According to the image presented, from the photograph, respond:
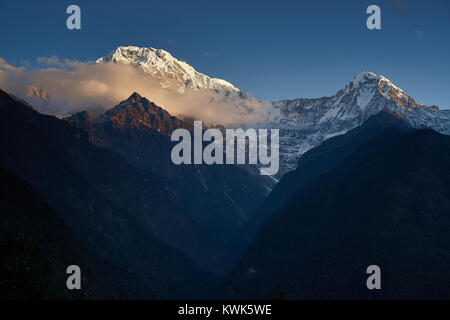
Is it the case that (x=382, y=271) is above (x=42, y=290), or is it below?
above

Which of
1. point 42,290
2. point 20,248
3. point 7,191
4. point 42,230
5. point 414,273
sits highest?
point 7,191
